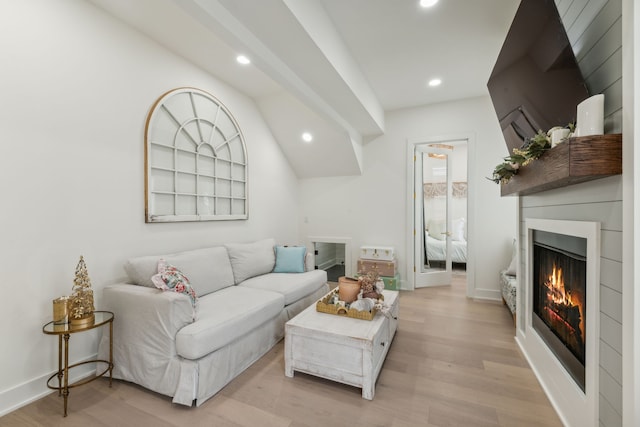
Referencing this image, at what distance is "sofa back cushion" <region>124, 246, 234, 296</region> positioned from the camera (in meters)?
2.13

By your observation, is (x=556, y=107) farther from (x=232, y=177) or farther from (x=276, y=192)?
(x=276, y=192)

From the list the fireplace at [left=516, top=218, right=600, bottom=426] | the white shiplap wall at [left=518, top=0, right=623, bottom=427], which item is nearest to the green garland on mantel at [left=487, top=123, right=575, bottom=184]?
the white shiplap wall at [left=518, top=0, right=623, bottom=427]

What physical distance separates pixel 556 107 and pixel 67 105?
3.18m

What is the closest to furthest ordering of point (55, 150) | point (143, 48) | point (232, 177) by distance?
point (55, 150)
point (143, 48)
point (232, 177)

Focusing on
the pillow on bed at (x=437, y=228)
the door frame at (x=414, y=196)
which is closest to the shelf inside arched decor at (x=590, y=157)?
the door frame at (x=414, y=196)

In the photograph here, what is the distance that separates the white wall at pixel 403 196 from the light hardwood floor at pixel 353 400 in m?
1.71

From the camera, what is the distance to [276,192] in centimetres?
437

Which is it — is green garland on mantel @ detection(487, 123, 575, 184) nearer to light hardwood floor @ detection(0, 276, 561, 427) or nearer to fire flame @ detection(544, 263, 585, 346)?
fire flame @ detection(544, 263, 585, 346)

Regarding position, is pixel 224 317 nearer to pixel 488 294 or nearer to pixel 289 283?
pixel 289 283

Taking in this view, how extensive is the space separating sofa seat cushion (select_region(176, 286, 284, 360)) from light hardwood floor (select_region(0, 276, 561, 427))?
340 mm

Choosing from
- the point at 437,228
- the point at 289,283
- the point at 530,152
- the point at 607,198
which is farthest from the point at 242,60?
the point at 437,228

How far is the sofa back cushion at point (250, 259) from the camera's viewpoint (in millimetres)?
2998

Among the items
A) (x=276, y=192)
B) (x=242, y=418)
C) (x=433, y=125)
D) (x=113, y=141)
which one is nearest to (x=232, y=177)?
(x=276, y=192)

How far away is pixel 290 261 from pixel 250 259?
0.52 m
